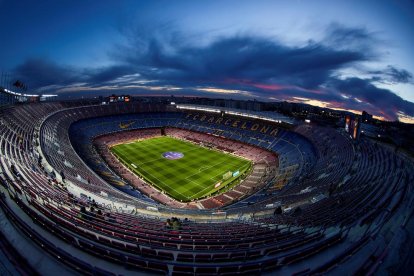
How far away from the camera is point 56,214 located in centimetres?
935

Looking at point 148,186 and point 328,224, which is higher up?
point 328,224

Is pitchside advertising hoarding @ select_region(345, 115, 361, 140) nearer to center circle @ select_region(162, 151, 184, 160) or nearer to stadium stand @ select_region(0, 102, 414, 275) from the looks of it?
stadium stand @ select_region(0, 102, 414, 275)

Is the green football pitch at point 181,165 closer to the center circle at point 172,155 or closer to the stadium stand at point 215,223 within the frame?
the center circle at point 172,155

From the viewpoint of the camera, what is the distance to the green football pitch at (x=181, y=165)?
108 ft

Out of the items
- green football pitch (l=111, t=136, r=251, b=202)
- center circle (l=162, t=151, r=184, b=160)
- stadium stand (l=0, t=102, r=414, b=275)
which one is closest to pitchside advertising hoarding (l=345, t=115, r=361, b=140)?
stadium stand (l=0, t=102, r=414, b=275)

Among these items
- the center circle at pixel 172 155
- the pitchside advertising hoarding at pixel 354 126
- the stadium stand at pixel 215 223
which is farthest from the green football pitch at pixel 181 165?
the pitchside advertising hoarding at pixel 354 126

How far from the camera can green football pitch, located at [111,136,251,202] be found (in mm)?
32906

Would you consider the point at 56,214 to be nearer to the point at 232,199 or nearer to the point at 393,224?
the point at 393,224

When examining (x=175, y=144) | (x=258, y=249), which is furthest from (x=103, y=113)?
(x=258, y=249)

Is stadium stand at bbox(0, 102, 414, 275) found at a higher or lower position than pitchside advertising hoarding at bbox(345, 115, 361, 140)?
lower

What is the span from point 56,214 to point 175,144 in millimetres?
47366

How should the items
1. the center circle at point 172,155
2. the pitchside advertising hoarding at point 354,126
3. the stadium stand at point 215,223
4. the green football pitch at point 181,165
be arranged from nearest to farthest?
the stadium stand at point 215,223
the pitchside advertising hoarding at point 354,126
the green football pitch at point 181,165
the center circle at point 172,155

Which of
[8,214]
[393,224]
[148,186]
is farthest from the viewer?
[148,186]

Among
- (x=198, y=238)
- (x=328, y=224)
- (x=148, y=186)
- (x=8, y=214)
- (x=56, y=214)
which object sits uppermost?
(x=8, y=214)
